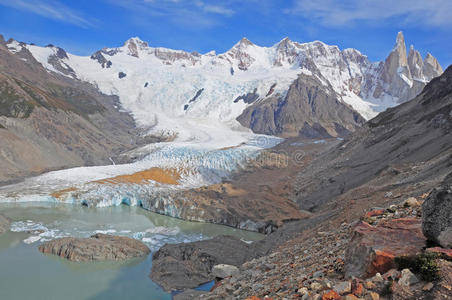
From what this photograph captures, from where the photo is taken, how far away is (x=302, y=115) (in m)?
124

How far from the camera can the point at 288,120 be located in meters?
121

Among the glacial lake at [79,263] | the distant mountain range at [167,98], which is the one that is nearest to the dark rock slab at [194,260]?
the glacial lake at [79,263]

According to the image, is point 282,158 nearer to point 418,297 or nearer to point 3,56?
point 418,297

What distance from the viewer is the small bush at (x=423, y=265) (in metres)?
4.92

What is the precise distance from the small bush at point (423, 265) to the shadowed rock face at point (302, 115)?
110 meters

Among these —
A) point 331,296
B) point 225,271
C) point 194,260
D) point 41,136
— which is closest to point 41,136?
point 41,136

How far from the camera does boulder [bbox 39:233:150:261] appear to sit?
66.8 feet

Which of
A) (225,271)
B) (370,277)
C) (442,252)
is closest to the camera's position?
(442,252)

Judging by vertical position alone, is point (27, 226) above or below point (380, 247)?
below

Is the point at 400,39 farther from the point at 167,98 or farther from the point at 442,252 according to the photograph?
the point at 442,252

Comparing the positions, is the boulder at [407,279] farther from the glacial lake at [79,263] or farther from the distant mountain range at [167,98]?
the distant mountain range at [167,98]

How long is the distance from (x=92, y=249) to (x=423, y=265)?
61.6ft

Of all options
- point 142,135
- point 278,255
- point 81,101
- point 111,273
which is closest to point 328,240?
point 278,255

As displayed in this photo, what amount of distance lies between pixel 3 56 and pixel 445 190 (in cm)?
10756
